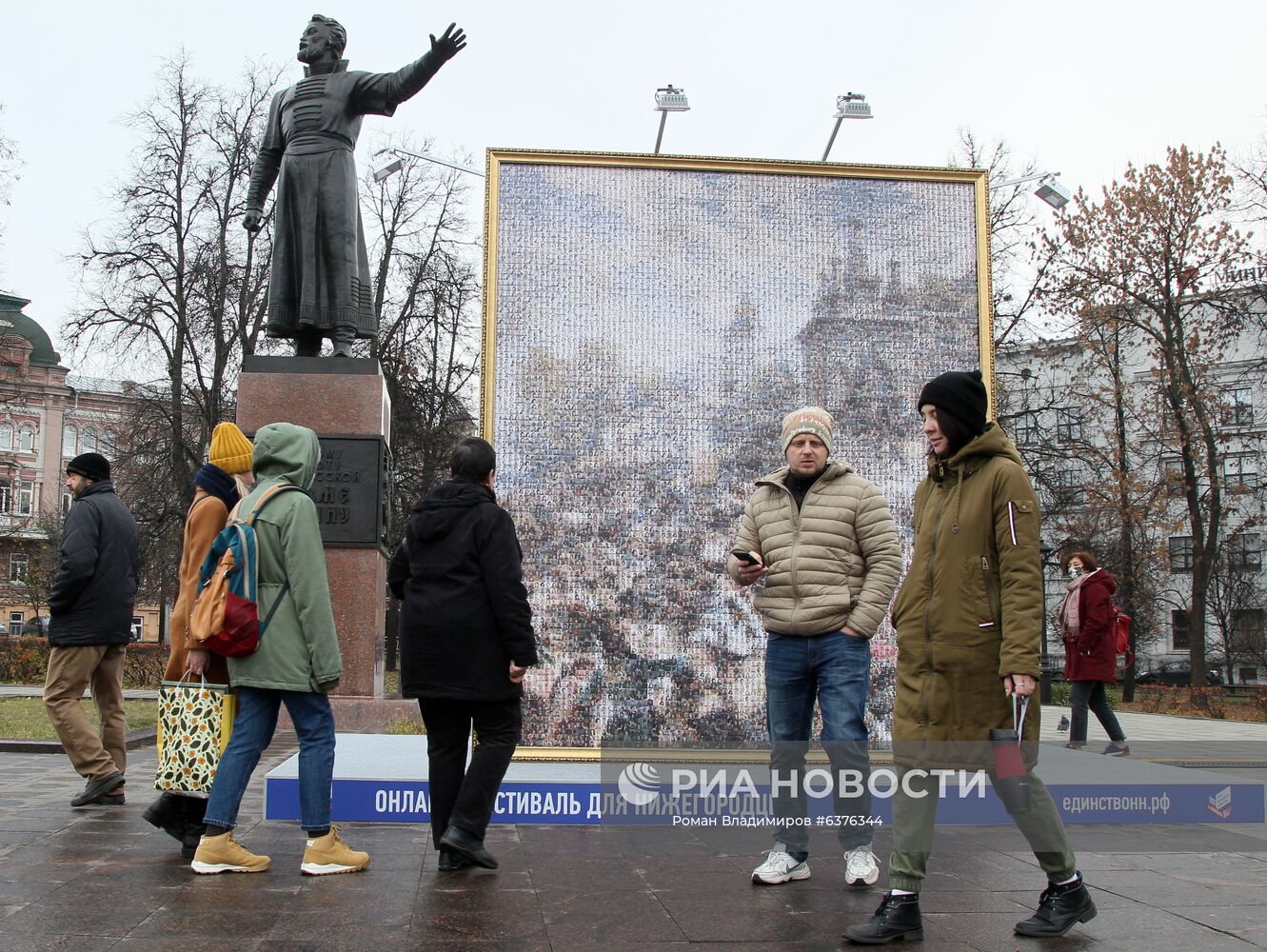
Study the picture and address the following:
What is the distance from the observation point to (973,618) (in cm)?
410

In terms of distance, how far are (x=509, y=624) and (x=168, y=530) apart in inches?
933

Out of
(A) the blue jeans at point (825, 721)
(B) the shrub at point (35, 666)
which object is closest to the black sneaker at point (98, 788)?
(A) the blue jeans at point (825, 721)

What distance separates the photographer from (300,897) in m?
4.57

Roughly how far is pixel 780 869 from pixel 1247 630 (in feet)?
147

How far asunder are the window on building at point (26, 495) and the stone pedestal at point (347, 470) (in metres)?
63.2

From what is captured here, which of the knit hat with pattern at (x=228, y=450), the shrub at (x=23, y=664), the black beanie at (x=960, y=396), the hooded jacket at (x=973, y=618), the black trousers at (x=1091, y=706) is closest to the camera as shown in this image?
the hooded jacket at (x=973, y=618)

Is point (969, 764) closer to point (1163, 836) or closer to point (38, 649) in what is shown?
point (1163, 836)

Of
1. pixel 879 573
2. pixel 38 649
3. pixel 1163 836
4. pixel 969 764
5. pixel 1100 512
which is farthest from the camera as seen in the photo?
pixel 1100 512

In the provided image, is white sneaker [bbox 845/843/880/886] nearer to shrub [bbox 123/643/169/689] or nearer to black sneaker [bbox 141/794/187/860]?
black sneaker [bbox 141/794/187/860]

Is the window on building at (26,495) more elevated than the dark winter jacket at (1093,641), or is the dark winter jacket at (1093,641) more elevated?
the window on building at (26,495)

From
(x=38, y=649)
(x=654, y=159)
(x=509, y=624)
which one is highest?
(x=654, y=159)

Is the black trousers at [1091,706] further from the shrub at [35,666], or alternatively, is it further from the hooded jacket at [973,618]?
the shrub at [35,666]

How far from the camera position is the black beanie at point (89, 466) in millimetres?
7199

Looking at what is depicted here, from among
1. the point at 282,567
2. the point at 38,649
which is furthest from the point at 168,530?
the point at 282,567
